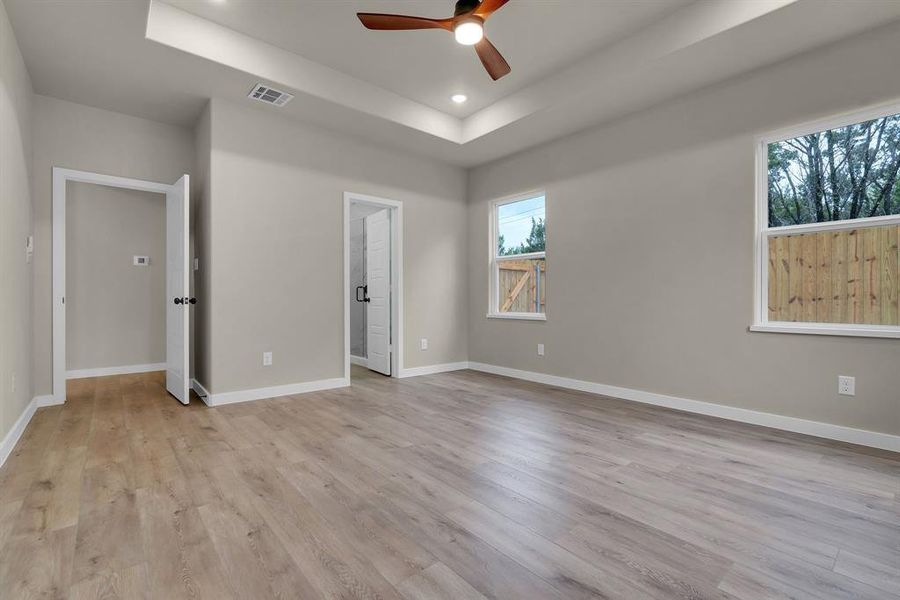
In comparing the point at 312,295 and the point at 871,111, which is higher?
the point at 871,111

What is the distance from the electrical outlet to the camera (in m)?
2.89

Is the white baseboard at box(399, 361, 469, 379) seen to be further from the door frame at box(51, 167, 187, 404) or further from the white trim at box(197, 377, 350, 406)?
the door frame at box(51, 167, 187, 404)

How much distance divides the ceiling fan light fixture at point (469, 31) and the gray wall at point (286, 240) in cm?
243

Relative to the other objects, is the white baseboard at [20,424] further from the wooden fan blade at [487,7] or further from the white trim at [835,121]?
the white trim at [835,121]

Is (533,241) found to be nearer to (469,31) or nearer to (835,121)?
(835,121)

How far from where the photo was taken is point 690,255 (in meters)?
3.69

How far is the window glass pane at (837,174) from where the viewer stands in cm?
287

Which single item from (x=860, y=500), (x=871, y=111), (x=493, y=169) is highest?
(x=493, y=169)

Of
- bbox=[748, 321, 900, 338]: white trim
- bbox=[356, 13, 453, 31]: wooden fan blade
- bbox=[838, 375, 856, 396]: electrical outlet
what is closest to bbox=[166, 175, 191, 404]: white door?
bbox=[356, 13, 453, 31]: wooden fan blade

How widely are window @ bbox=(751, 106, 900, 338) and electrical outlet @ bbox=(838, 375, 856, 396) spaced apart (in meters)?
0.30

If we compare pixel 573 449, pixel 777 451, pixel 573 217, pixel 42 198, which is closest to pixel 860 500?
pixel 777 451

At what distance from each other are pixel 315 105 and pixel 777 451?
14.4ft

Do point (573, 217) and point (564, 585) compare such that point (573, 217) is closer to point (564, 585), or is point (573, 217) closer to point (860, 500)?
point (860, 500)

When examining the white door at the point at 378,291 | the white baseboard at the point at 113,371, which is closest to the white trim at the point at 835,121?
the white door at the point at 378,291
